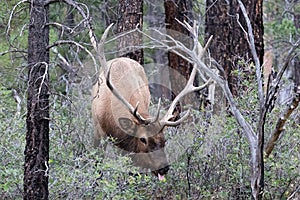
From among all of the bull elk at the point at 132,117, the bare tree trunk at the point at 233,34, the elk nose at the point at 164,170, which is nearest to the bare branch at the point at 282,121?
the bull elk at the point at 132,117

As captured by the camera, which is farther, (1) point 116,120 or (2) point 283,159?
(1) point 116,120

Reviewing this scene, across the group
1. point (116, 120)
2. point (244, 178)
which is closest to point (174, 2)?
point (116, 120)

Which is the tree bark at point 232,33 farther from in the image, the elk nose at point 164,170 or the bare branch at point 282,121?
the bare branch at point 282,121

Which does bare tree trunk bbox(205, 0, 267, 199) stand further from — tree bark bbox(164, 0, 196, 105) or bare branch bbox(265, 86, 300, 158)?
bare branch bbox(265, 86, 300, 158)

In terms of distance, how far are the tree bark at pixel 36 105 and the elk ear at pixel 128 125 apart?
2.34 m

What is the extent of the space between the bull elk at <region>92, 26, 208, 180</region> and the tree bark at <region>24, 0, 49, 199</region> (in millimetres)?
1702

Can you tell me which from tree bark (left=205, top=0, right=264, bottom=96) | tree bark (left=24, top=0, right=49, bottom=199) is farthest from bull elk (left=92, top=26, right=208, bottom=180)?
tree bark (left=24, top=0, right=49, bottom=199)

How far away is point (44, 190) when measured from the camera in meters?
5.34

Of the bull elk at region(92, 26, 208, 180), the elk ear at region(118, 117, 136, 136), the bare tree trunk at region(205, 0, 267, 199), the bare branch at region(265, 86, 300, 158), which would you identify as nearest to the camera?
the bare branch at region(265, 86, 300, 158)

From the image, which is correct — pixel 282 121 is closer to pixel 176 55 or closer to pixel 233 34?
pixel 233 34

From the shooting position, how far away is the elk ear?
753 centimetres

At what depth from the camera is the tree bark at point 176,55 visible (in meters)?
11.1

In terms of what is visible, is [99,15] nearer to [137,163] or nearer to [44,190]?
[137,163]

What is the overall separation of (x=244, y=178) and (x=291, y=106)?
53.5 inches
